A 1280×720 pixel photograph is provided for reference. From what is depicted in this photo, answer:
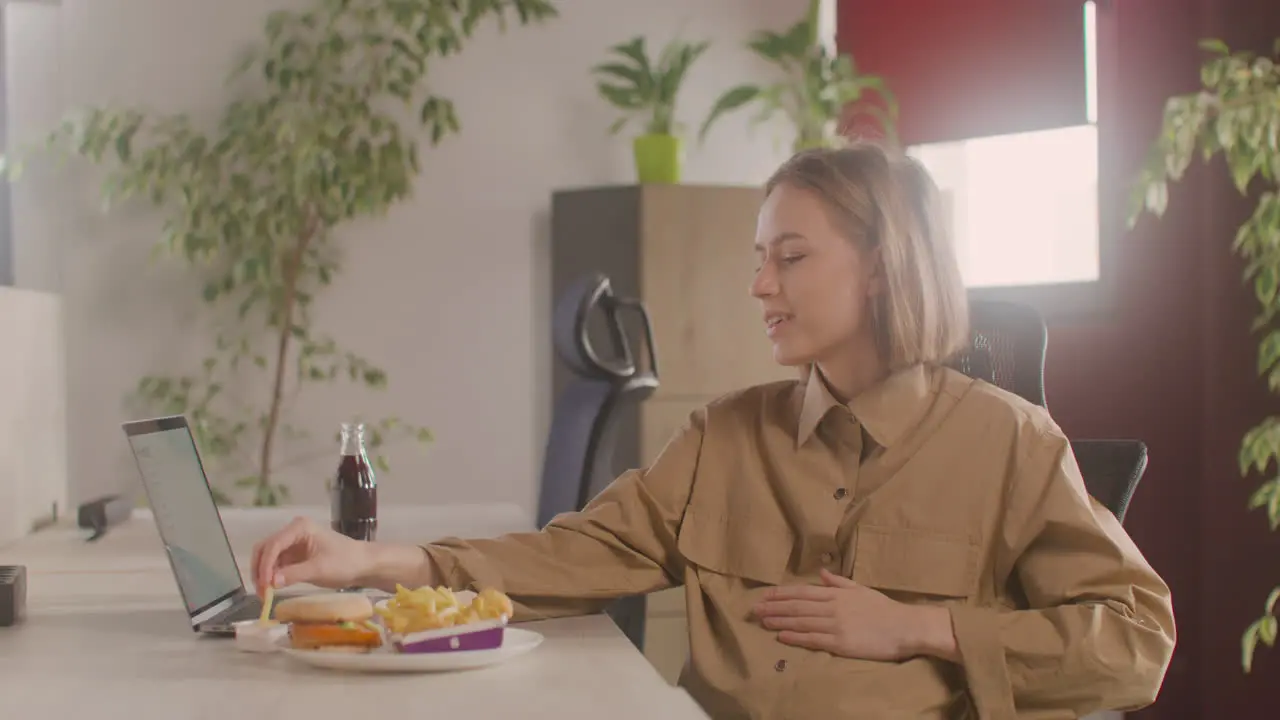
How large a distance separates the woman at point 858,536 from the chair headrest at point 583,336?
953mm

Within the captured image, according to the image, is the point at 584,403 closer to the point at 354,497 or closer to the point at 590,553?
the point at 354,497

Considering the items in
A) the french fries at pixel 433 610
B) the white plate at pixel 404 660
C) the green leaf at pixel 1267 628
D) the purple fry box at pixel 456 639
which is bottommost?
the green leaf at pixel 1267 628

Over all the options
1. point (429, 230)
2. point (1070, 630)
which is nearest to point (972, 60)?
point (429, 230)

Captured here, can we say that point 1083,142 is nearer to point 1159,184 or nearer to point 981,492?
point 1159,184

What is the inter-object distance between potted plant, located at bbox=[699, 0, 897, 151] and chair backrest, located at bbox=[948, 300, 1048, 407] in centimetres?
249

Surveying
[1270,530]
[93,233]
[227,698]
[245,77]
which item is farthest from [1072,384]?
[227,698]

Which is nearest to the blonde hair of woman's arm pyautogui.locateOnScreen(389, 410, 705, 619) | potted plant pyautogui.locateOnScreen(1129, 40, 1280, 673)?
woman's arm pyautogui.locateOnScreen(389, 410, 705, 619)

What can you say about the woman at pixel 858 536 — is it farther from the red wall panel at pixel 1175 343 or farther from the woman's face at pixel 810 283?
the red wall panel at pixel 1175 343

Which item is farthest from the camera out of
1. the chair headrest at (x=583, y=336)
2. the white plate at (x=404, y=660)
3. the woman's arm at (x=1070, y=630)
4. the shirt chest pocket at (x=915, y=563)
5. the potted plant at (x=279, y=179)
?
the potted plant at (x=279, y=179)

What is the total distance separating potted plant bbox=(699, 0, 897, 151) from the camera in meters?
4.27

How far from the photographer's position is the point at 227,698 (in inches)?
46.9

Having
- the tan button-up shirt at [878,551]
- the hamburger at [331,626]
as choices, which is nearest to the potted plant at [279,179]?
the tan button-up shirt at [878,551]

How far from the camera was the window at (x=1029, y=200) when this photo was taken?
163 inches

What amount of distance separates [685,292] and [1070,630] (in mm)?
2789
